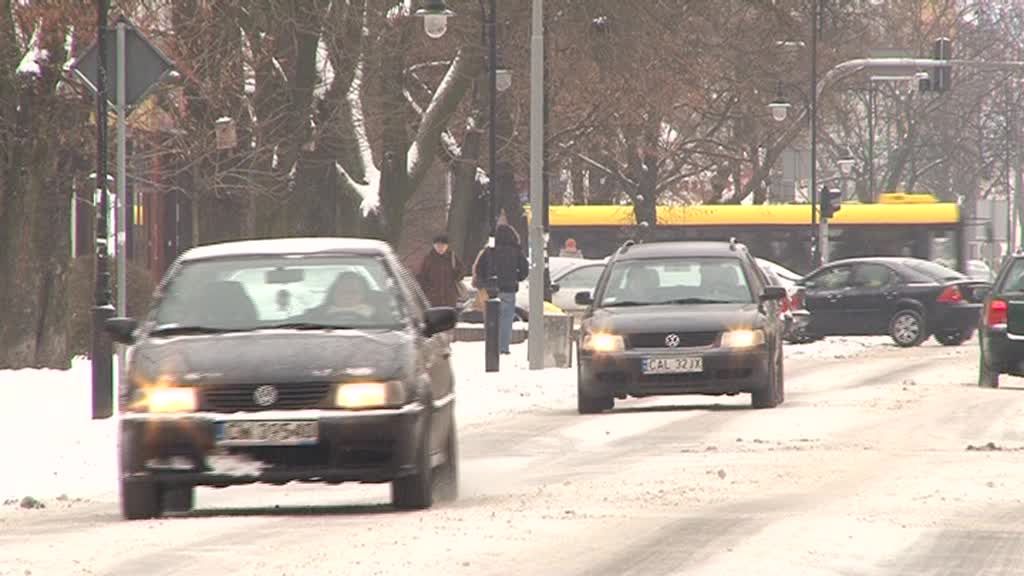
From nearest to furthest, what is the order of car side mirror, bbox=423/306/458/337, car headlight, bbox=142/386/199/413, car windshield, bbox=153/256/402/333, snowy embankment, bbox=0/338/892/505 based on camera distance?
car headlight, bbox=142/386/199/413, car windshield, bbox=153/256/402/333, car side mirror, bbox=423/306/458/337, snowy embankment, bbox=0/338/892/505

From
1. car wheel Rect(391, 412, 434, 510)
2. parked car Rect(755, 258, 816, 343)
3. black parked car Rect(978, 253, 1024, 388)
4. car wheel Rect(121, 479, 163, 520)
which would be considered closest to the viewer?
car wheel Rect(391, 412, 434, 510)

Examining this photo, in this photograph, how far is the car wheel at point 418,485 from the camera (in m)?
13.7

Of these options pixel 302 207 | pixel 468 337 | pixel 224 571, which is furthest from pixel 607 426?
pixel 468 337

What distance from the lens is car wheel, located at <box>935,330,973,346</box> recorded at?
45125mm

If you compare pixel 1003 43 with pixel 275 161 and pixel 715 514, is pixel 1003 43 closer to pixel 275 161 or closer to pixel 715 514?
pixel 275 161

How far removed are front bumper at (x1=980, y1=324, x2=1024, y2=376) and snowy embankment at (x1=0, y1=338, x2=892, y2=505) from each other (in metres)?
4.07

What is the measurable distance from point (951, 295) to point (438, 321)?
30.6m

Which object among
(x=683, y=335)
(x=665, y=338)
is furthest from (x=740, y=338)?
(x=665, y=338)

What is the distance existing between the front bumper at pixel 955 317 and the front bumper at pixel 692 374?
20689 mm

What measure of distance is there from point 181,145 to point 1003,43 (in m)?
71.6

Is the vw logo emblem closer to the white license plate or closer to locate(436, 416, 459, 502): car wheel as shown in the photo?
locate(436, 416, 459, 502): car wheel

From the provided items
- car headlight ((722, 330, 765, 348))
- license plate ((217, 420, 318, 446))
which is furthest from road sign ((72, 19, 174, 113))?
license plate ((217, 420, 318, 446))

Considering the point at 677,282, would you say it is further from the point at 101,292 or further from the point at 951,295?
the point at 951,295

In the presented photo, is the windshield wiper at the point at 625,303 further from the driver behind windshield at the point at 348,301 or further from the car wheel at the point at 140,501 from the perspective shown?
the car wheel at the point at 140,501
